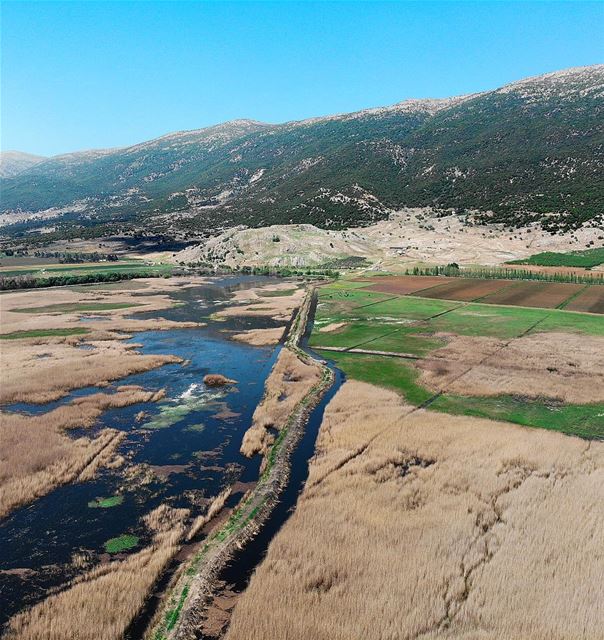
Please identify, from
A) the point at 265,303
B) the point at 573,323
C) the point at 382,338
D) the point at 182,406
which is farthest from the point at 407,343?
the point at 265,303

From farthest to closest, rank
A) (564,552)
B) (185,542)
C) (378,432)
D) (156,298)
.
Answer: (156,298) → (378,432) → (185,542) → (564,552)

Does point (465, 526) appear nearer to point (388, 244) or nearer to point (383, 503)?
point (383, 503)

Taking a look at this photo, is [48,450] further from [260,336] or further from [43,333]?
[43,333]

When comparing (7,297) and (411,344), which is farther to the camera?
(7,297)

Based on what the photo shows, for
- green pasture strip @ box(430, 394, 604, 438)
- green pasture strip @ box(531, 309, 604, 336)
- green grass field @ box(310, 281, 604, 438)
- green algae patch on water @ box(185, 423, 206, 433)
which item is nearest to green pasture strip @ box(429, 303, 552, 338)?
green grass field @ box(310, 281, 604, 438)

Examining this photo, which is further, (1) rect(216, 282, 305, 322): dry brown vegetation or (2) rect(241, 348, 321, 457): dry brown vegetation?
(1) rect(216, 282, 305, 322): dry brown vegetation

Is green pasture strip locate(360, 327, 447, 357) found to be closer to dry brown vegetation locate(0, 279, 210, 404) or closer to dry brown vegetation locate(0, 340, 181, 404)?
dry brown vegetation locate(0, 340, 181, 404)

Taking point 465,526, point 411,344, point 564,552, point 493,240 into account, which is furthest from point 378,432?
point 493,240
